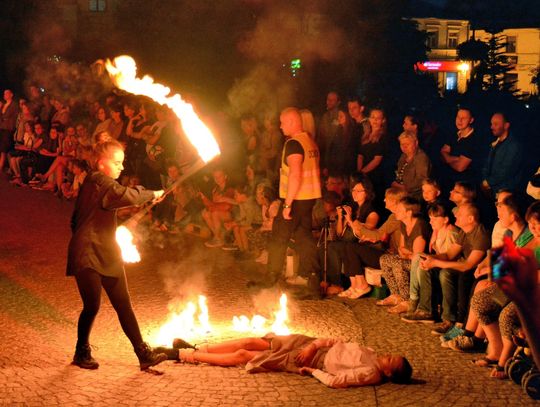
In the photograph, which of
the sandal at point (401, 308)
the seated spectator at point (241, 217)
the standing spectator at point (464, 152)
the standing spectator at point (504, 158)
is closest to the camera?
the sandal at point (401, 308)

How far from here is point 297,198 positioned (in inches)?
351

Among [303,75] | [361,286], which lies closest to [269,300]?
[361,286]

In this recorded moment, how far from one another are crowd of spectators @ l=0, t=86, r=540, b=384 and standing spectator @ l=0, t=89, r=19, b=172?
14.7ft

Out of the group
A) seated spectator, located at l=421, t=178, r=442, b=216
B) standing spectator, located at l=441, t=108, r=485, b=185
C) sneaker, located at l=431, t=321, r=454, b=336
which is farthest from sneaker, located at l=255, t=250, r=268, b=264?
sneaker, located at l=431, t=321, r=454, b=336

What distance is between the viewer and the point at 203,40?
64.0 ft

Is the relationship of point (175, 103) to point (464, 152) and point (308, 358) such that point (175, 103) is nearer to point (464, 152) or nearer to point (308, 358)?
point (308, 358)

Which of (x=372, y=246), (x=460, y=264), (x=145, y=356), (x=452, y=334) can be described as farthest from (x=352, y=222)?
(x=145, y=356)

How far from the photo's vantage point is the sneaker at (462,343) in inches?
268

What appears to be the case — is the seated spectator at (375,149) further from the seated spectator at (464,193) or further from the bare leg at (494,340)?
the bare leg at (494,340)

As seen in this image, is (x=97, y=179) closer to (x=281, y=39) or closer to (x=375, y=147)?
(x=375, y=147)

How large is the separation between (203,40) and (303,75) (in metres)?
3.79

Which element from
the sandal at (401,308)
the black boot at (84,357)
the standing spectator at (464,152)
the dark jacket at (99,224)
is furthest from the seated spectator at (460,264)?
the black boot at (84,357)

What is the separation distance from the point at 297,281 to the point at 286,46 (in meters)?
8.41

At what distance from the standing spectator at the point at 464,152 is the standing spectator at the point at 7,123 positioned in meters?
13.5
